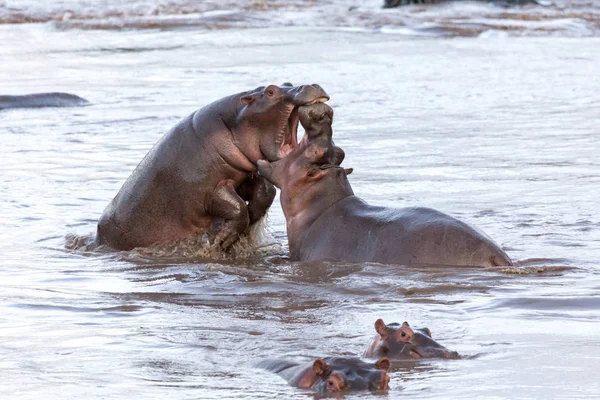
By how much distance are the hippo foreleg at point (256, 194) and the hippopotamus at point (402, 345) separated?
9.28 feet

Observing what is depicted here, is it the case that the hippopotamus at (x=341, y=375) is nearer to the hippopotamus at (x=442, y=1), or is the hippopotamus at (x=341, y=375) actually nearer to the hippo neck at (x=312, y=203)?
the hippo neck at (x=312, y=203)

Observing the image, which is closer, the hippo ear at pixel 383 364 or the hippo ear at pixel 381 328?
the hippo ear at pixel 383 364

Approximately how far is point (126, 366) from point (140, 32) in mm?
21149

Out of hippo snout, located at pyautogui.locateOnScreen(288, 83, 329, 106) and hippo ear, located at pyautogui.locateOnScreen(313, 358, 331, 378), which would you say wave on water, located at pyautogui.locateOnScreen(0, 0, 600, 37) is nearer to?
hippo snout, located at pyautogui.locateOnScreen(288, 83, 329, 106)

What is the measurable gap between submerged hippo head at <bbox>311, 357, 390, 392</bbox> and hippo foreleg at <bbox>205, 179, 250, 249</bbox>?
3009 mm

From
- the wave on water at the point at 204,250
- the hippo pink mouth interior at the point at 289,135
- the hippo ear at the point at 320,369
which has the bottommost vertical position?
the wave on water at the point at 204,250

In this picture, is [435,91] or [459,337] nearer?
[459,337]

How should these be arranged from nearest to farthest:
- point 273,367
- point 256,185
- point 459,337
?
point 273,367
point 459,337
point 256,185

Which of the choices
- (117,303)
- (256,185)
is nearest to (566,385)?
(117,303)

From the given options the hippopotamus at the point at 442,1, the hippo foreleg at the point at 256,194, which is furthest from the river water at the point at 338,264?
the hippopotamus at the point at 442,1

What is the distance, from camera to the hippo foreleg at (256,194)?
7.97 m

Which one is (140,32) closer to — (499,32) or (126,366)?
(499,32)

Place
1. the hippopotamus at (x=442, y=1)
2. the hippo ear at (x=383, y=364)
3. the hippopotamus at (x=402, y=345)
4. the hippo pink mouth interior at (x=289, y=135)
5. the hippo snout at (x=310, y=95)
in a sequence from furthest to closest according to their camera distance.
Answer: the hippopotamus at (x=442, y=1), the hippo pink mouth interior at (x=289, y=135), the hippo snout at (x=310, y=95), the hippopotamus at (x=402, y=345), the hippo ear at (x=383, y=364)

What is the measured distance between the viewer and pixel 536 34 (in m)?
23.4
